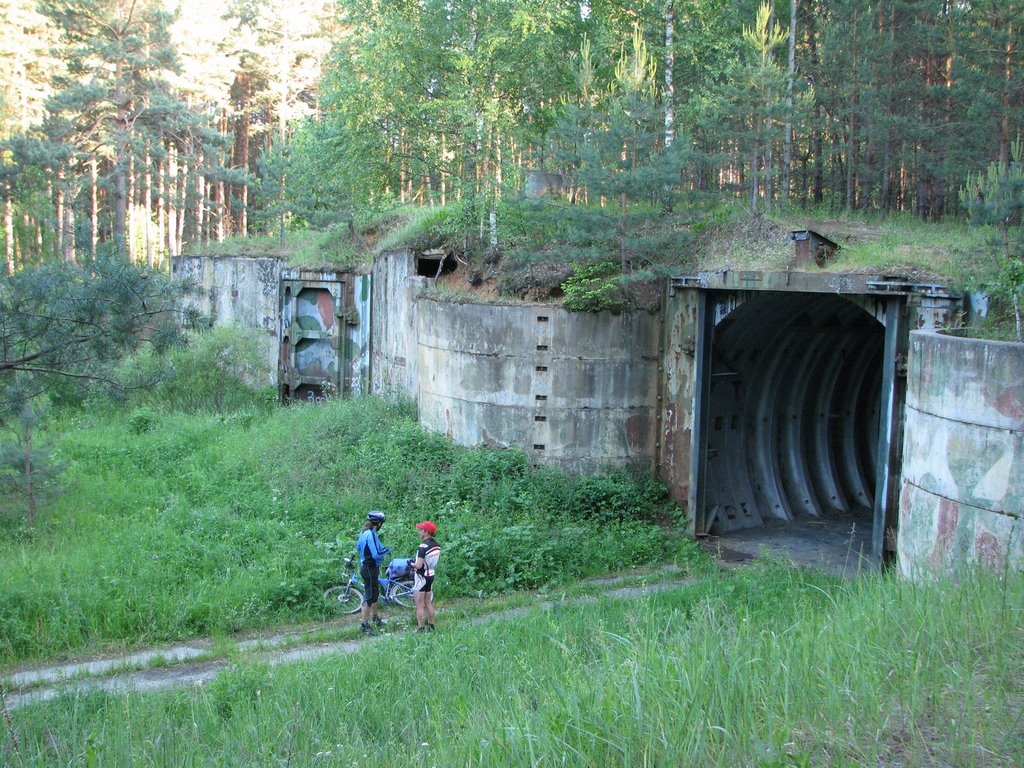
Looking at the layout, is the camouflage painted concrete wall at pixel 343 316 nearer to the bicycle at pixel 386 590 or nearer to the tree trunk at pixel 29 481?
the tree trunk at pixel 29 481

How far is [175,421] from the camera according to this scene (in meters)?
22.5

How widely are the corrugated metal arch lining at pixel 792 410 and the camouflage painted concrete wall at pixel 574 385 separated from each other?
1287mm

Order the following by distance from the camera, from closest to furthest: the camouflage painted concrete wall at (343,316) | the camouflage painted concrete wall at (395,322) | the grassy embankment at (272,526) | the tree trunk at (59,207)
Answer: the grassy embankment at (272,526)
the camouflage painted concrete wall at (395,322)
the camouflage painted concrete wall at (343,316)
the tree trunk at (59,207)

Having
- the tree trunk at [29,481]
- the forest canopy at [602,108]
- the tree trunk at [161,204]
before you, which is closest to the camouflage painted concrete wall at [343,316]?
the forest canopy at [602,108]

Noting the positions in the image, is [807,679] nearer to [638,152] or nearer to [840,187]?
[638,152]

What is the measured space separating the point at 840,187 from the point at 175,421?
18.9 meters

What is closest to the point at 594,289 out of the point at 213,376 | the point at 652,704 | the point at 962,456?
the point at 962,456

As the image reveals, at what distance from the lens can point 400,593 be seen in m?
12.1

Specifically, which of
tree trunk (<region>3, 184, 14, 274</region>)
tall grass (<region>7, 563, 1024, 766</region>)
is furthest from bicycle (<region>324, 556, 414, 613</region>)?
tree trunk (<region>3, 184, 14, 274</region>)

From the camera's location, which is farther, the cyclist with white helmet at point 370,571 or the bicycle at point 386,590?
the bicycle at point 386,590

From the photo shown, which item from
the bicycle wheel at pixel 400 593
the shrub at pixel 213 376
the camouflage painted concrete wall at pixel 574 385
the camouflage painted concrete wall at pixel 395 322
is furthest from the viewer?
the shrub at pixel 213 376

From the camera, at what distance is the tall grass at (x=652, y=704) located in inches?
171

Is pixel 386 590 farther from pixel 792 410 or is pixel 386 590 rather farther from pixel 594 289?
pixel 792 410

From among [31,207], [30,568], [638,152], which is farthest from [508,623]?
[31,207]
